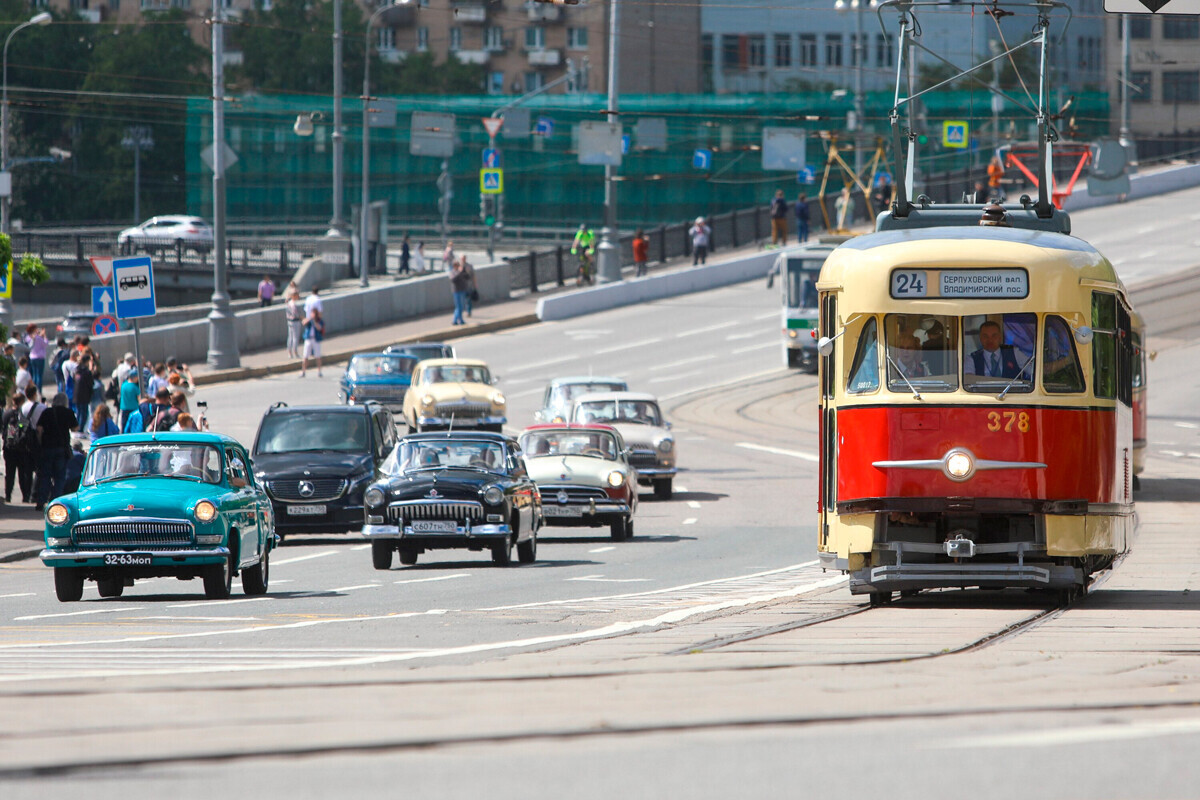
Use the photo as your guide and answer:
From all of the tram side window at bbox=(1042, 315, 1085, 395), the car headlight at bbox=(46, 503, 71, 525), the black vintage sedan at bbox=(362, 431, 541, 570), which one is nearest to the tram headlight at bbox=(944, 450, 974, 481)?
the tram side window at bbox=(1042, 315, 1085, 395)

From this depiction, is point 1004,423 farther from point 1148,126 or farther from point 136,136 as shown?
point 1148,126

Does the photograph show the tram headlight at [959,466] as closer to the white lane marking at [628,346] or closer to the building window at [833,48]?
the white lane marking at [628,346]

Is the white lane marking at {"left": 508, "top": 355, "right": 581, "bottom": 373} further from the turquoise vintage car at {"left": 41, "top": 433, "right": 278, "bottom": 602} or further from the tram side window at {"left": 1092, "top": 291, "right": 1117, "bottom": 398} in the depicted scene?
the tram side window at {"left": 1092, "top": 291, "right": 1117, "bottom": 398}

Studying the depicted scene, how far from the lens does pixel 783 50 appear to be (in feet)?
370

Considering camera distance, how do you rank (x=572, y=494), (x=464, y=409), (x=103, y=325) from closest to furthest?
1. (x=572, y=494)
2. (x=103, y=325)
3. (x=464, y=409)

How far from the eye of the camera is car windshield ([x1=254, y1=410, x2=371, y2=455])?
1017 inches

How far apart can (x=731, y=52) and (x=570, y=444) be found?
89460 mm

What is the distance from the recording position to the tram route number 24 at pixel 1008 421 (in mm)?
14555

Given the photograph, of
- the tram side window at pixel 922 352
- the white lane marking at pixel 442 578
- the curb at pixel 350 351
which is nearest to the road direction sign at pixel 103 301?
the white lane marking at pixel 442 578

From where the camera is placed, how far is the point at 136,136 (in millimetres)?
106750

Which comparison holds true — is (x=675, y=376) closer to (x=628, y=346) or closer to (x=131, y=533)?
(x=628, y=346)

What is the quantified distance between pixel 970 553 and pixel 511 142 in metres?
92.2

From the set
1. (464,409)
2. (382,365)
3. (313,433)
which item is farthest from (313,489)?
(382,365)

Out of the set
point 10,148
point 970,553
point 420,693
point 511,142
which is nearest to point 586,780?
point 420,693
